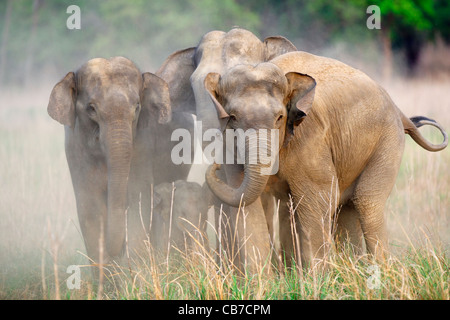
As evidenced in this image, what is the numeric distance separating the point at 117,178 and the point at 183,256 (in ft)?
2.77

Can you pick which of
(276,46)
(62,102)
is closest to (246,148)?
(62,102)

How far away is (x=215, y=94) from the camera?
18.6ft

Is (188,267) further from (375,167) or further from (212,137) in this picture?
(375,167)

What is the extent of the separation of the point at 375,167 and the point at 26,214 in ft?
14.3

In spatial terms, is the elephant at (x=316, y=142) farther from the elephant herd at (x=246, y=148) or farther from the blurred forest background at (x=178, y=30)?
the blurred forest background at (x=178, y=30)

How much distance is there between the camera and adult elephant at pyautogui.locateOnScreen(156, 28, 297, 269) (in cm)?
584

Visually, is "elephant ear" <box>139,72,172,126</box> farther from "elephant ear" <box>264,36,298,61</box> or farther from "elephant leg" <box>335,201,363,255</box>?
"elephant leg" <box>335,201,363,255</box>

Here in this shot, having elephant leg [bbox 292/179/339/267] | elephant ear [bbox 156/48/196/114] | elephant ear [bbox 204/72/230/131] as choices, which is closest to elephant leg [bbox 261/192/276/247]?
elephant leg [bbox 292/179/339/267]

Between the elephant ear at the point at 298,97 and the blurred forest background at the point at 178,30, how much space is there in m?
18.4

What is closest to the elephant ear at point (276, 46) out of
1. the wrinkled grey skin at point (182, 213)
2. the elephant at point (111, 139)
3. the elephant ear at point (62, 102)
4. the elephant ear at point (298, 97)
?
the elephant at point (111, 139)

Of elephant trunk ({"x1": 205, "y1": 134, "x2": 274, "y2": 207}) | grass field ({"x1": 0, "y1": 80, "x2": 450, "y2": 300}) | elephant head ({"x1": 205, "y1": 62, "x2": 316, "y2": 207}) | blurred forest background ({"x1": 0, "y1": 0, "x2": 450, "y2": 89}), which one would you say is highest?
blurred forest background ({"x1": 0, "y1": 0, "x2": 450, "y2": 89})

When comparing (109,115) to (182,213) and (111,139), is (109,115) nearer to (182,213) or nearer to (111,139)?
(111,139)

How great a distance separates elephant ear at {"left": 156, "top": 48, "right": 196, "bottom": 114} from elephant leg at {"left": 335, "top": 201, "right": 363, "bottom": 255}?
1.76 m

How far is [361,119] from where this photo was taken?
6.30m
